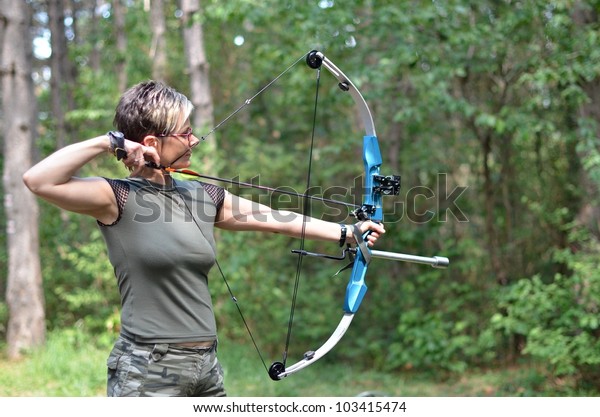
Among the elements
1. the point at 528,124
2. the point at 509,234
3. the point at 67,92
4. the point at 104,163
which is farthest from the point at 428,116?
the point at 67,92

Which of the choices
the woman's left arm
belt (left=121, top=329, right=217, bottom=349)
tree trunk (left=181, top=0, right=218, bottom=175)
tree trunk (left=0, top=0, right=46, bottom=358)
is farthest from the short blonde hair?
tree trunk (left=181, top=0, right=218, bottom=175)

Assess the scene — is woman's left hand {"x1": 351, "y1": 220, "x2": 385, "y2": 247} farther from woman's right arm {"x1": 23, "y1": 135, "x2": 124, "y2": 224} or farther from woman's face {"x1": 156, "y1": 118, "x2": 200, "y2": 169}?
woman's right arm {"x1": 23, "y1": 135, "x2": 124, "y2": 224}

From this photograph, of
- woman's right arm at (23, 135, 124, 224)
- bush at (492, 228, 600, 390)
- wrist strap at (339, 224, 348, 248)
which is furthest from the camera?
bush at (492, 228, 600, 390)

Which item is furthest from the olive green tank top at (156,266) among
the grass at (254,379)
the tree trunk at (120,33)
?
the tree trunk at (120,33)

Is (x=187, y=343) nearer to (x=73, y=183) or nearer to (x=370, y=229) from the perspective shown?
(x=73, y=183)

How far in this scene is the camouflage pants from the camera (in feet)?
5.84

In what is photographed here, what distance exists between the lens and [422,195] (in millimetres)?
7621

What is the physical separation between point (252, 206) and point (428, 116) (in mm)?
5844

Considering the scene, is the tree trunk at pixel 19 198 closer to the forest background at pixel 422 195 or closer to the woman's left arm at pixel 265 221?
the forest background at pixel 422 195

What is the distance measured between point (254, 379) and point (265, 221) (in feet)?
13.0

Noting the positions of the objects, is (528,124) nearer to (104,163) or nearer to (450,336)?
(450,336)

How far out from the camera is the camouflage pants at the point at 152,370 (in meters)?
1.78

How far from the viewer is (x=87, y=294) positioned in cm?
698

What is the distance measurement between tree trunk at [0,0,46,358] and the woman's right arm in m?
4.88
